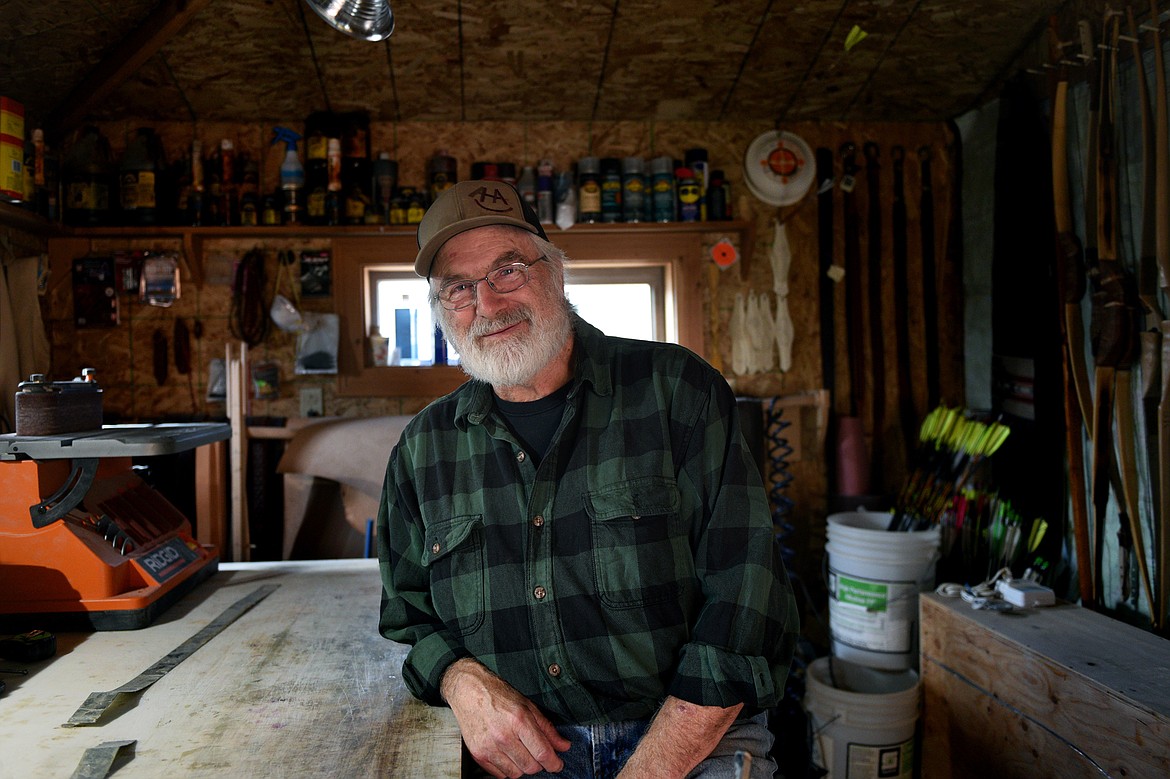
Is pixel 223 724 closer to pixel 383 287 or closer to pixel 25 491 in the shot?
pixel 25 491

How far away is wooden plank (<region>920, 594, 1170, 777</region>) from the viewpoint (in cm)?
157

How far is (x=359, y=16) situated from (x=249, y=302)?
61.8 inches

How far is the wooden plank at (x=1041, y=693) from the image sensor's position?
1.57 m

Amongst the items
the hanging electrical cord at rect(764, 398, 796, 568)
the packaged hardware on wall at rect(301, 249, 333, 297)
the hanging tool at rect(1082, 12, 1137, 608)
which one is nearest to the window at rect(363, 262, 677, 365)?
the packaged hardware on wall at rect(301, 249, 333, 297)

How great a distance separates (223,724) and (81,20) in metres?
2.73

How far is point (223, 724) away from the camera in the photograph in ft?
3.80

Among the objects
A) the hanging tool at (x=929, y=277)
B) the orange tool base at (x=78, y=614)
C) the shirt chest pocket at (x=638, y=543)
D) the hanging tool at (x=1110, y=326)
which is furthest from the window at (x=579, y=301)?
the shirt chest pocket at (x=638, y=543)

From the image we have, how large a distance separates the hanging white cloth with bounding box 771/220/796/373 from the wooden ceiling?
23.8 inches

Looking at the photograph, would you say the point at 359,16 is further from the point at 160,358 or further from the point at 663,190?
the point at 160,358

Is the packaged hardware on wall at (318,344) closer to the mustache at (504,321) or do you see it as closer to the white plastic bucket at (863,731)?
the mustache at (504,321)

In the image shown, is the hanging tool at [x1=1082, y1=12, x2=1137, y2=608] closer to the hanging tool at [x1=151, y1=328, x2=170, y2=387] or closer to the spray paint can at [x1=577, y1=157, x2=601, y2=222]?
the spray paint can at [x1=577, y1=157, x2=601, y2=222]

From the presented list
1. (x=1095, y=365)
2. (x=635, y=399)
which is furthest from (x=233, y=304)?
(x=1095, y=365)

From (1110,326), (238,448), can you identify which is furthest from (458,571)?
(1110,326)

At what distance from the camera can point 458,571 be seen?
1380 mm
